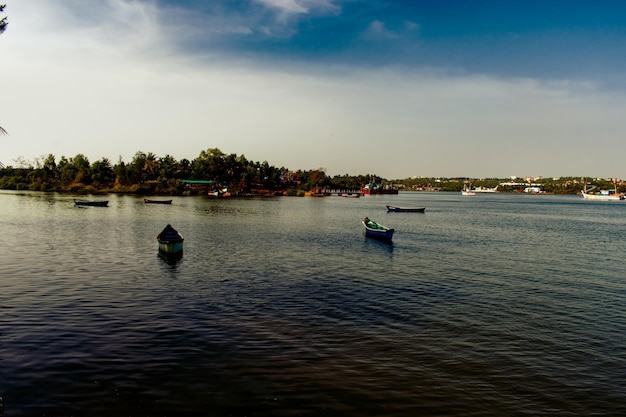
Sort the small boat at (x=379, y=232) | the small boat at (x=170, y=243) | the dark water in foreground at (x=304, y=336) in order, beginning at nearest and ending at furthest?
the dark water in foreground at (x=304, y=336)
the small boat at (x=170, y=243)
the small boat at (x=379, y=232)

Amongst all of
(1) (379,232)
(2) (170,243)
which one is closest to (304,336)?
(2) (170,243)

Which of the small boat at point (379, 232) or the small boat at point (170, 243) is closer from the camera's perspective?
→ the small boat at point (170, 243)

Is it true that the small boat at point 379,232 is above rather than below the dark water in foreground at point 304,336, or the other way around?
above

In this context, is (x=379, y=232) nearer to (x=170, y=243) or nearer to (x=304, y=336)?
(x=170, y=243)

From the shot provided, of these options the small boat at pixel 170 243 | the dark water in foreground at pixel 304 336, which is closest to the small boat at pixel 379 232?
the dark water in foreground at pixel 304 336

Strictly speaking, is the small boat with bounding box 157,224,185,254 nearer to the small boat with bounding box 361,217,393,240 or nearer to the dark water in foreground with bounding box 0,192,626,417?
the dark water in foreground with bounding box 0,192,626,417

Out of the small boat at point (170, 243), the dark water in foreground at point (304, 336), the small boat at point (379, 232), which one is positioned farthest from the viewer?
the small boat at point (379, 232)

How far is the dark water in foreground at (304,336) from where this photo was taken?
14367 millimetres

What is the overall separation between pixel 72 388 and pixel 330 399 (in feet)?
28.6

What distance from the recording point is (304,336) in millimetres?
20281

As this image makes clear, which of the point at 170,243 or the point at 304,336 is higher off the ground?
the point at 170,243

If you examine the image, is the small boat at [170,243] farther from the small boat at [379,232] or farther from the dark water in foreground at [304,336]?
the small boat at [379,232]

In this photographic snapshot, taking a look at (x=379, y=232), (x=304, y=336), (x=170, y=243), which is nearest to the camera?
(x=304, y=336)

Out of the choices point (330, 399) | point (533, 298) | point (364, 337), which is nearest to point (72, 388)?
point (330, 399)
